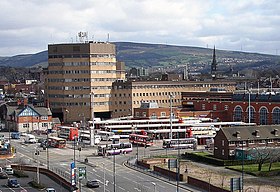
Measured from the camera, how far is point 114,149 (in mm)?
84000

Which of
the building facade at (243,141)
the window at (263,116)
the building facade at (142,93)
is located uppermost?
the building facade at (142,93)

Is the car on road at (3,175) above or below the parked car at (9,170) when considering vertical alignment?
below

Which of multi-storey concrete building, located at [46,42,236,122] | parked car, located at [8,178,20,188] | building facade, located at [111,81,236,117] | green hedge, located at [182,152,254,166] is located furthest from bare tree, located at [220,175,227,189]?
building facade, located at [111,81,236,117]

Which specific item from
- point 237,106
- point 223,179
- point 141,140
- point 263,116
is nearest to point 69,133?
point 141,140

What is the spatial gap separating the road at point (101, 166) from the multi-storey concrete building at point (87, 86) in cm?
A: 2834

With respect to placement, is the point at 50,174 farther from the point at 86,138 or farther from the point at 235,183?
the point at 86,138

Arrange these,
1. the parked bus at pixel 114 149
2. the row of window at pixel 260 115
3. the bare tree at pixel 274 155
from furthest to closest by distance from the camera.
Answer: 1. the row of window at pixel 260 115
2. the parked bus at pixel 114 149
3. the bare tree at pixel 274 155

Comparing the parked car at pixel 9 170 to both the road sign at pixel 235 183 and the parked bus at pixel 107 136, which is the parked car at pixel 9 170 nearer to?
the parked bus at pixel 107 136

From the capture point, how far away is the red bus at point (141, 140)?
95.6 m

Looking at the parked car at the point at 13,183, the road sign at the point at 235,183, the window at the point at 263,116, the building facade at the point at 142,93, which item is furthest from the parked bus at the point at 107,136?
the road sign at the point at 235,183

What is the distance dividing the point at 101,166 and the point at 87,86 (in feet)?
188

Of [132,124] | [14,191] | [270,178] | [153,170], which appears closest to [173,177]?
[153,170]

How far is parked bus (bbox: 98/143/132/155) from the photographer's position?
84750 millimetres

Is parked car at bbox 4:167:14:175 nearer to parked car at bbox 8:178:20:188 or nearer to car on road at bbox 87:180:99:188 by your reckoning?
parked car at bbox 8:178:20:188
